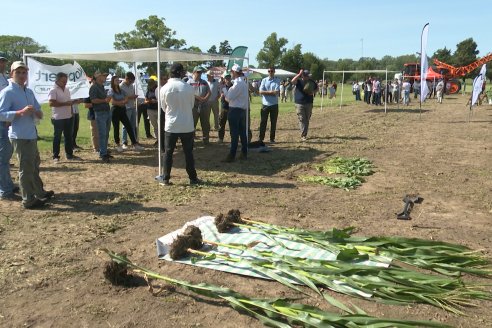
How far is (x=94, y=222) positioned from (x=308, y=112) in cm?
756

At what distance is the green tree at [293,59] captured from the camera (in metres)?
68.6

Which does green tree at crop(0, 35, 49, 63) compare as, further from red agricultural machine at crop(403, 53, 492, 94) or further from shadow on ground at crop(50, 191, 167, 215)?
shadow on ground at crop(50, 191, 167, 215)

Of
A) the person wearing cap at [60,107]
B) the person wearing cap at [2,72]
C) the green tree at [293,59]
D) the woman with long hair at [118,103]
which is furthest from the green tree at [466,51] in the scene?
the person wearing cap at [2,72]

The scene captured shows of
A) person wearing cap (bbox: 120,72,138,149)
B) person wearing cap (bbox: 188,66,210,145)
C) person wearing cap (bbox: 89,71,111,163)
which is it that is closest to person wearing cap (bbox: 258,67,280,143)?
person wearing cap (bbox: 188,66,210,145)

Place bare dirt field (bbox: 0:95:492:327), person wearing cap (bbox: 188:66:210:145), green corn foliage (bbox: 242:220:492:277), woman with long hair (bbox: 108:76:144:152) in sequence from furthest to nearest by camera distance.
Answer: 1. person wearing cap (bbox: 188:66:210:145)
2. woman with long hair (bbox: 108:76:144:152)
3. green corn foliage (bbox: 242:220:492:277)
4. bare dirt field (bbox: 0:95:492:327)

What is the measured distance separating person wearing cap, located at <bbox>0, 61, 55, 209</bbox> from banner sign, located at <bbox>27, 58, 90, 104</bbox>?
293cm

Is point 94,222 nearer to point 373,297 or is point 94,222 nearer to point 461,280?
point 373,297

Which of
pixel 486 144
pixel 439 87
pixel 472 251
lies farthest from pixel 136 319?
pixel 439 87

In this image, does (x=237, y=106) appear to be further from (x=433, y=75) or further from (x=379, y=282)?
(x=433, y=75)

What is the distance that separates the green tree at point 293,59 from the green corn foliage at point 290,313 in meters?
67.1

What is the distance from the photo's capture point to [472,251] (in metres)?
4.18

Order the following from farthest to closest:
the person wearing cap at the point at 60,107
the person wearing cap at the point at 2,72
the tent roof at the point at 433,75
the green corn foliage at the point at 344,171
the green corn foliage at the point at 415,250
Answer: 1. the tent roof at the point at 433,75
2. the person wearing cap at the point at 60,107
3. the green corn foliage at the point at 344,171
4. the person wearing cap at the point at 2,72
5. the green corn foliage at the point at 415,250

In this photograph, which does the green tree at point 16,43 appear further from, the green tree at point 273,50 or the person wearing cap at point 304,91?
the person wearing cap at point 304,91

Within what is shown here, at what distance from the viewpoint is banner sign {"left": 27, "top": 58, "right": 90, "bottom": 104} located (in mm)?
8562
